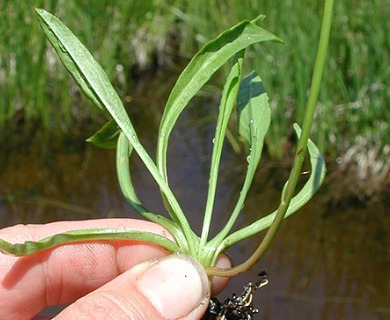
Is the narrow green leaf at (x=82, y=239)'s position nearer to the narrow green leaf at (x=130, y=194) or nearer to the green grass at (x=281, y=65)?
the narrow green leaf at (x=130, y=194)

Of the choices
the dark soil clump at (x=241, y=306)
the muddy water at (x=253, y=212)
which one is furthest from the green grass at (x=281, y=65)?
the dark soil clump at (x=241, y=306)

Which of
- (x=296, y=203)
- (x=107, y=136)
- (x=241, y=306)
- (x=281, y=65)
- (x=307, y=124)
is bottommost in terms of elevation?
(x=281, y=65)

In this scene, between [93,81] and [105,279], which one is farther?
[105,279]

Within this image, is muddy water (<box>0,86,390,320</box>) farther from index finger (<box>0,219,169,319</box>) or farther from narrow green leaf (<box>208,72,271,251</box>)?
narrow green leaf (<box>208,72,271,251</box>)

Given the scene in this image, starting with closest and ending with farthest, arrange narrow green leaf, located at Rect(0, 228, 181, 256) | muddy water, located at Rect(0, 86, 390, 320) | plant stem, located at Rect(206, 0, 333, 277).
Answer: plant stem, located at Rect(206, 0, 333, 277) < narrow green leaf, located at Rect(0, 228, 181, 256) < muddy water, located at Rect(0, 86, 390, 320)

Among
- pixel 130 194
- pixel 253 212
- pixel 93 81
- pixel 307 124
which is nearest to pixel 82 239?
pixel 130 194

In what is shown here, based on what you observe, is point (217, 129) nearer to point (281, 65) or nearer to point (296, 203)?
point (296, 203)

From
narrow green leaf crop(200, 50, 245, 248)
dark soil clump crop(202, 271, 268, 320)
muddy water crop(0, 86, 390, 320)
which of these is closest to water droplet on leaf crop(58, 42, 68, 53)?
narrow green leaf crop(200, 50, 245, 248)
